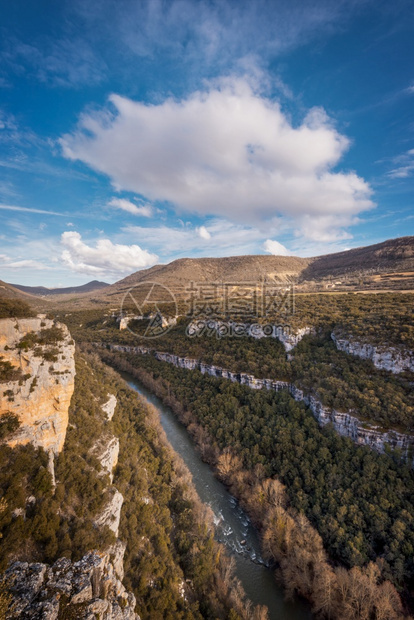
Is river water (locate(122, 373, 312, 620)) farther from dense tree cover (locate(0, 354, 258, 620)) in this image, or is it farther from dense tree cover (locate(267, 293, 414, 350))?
dense tree cover (locate(267, 293, 414, 350))

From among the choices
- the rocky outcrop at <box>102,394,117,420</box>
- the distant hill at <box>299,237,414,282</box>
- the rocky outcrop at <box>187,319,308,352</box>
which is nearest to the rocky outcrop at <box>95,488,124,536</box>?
the rocky outcrop at <box>102,394,117,420</box>

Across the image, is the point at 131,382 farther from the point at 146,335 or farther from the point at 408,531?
the point at 408,531

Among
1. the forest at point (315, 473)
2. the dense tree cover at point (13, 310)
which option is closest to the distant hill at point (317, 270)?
the forest at point (315, 473)

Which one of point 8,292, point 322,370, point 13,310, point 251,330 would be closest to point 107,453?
point 13,310

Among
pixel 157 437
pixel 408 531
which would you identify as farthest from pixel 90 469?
pixel 408 531

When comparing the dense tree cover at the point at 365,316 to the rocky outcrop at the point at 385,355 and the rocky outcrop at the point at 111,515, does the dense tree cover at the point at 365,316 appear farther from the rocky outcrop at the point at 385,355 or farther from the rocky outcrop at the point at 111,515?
the rocky outcrop at the point at 111,515

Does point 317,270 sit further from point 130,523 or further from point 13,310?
point 13,310
